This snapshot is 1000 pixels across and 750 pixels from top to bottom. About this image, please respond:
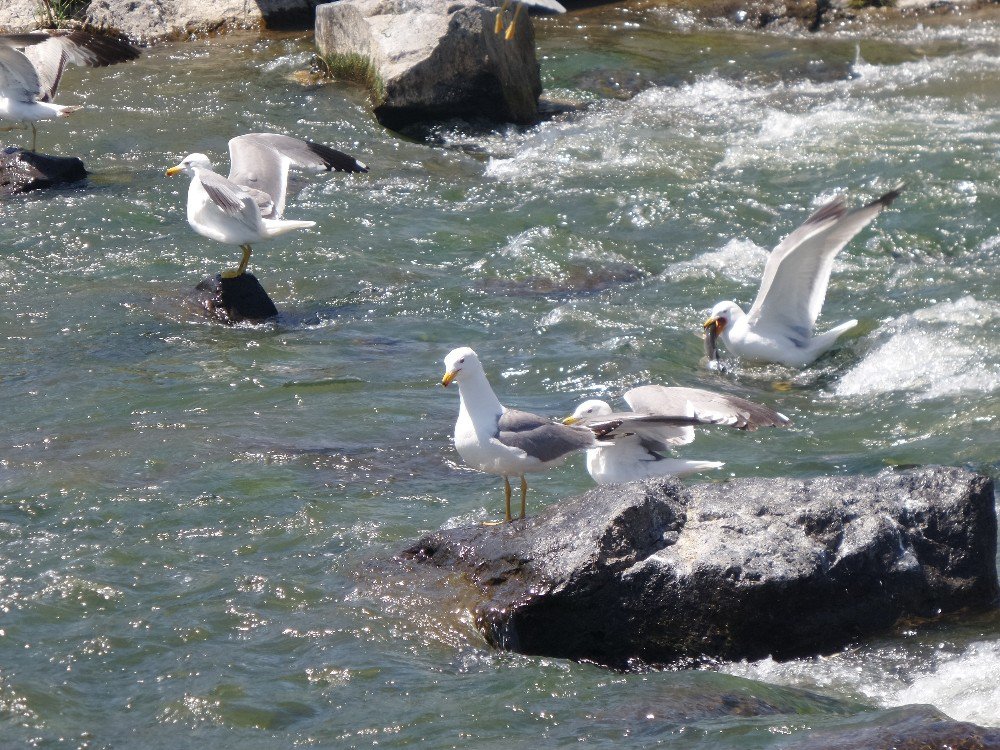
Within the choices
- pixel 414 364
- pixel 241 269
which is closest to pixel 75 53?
pixel 241 269

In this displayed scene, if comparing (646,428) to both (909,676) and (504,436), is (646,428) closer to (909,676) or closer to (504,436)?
(504,436)

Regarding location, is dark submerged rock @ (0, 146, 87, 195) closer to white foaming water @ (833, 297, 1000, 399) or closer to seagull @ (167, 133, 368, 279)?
seagull @ (167, 133, 368, 279)

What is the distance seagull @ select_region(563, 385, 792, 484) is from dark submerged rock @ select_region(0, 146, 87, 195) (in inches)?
264

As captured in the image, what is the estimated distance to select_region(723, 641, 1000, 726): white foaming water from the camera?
161 inches

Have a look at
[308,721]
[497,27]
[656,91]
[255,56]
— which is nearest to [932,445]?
[308,721]

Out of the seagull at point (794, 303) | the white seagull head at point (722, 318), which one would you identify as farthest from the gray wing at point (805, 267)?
the white seagull head at point (722, 318)

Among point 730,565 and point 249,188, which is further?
point 249,188

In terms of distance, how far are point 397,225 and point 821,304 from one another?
3.59 m

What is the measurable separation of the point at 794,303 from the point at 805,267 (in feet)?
0.77

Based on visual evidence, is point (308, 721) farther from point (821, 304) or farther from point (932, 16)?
point (932, 16)

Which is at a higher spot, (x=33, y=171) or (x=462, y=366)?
(x=462, y=366)

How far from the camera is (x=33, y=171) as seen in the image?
35.2ft

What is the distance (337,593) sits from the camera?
4.77 m

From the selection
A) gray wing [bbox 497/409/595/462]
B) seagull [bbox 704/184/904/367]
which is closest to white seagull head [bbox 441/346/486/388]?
gray wing [bbox 497/409/595/462]
